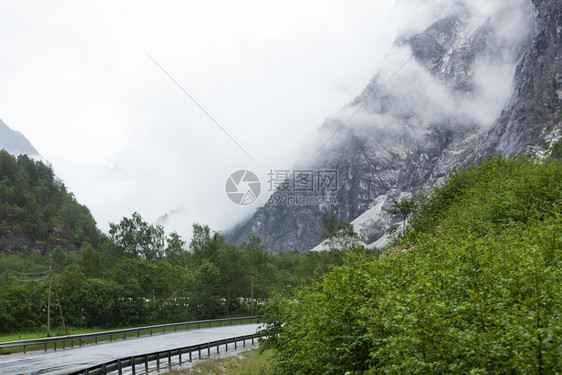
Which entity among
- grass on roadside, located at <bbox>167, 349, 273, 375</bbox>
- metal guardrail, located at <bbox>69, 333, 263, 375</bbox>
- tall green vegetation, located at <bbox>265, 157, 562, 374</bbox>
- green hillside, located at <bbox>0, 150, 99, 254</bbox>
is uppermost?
green hillside, located at <bbox>0, 150, 99, 254</bbox>

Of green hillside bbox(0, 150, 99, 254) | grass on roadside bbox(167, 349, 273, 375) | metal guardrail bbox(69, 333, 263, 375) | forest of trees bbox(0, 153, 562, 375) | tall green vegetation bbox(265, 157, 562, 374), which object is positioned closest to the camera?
tall green vegetation bbox(265, 157, 562, 374)

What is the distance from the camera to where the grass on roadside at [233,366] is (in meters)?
21.0

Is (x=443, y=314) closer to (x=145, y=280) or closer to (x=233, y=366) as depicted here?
(x=233, y=366)

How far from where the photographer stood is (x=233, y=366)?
23953 millimetres

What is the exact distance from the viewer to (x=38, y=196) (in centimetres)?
15962

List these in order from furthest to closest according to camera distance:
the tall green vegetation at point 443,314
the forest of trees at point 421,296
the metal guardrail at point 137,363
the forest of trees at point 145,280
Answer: the forest of trees at point 145,280
the metal guardrail at point 137,363
the forest of trees at point 421,296
the tall green vegetation at point 443,314

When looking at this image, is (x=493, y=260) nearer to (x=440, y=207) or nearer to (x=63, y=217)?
(x=440, y=207)

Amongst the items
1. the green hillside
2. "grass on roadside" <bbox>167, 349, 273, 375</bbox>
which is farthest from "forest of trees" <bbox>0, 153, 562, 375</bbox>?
the green hillside

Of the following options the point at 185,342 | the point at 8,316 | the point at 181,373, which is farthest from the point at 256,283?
the point at 181,373

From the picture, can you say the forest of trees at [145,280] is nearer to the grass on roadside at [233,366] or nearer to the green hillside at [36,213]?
the grass on roadside at [233,366]

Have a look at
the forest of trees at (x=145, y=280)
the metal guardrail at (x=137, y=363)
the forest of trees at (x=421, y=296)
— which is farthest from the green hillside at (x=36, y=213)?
the metal guardrail at (x=137, y=363)

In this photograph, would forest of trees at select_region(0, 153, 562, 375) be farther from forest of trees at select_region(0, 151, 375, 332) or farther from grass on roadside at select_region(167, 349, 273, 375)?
grass on roadside at select_region(167, 349, 273, 375)

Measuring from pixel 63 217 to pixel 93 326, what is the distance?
391 feet

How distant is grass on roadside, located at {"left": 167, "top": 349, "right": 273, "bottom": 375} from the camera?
68.8 feet
